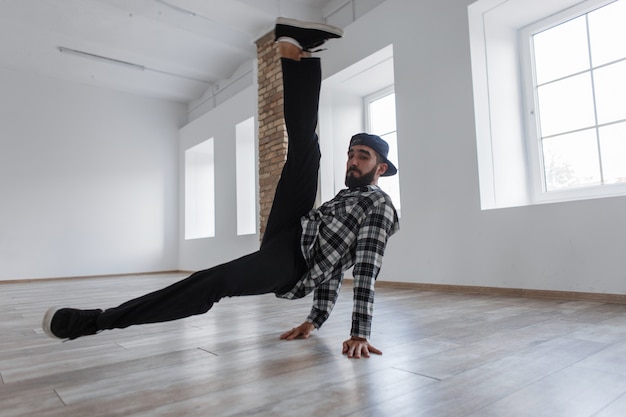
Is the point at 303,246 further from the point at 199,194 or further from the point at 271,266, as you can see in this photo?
the point at 199,194

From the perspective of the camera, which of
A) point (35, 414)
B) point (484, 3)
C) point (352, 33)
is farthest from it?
point (352, 33)

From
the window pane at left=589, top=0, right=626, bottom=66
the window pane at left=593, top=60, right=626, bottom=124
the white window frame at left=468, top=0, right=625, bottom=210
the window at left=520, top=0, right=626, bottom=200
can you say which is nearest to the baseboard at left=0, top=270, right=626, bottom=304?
the white window frame at left=468, top=0, right=625, bottom=210

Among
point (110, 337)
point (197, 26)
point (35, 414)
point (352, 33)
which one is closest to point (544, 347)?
point (35, 414)

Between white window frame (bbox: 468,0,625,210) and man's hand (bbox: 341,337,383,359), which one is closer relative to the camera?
man's hand (bbox: 341,337,383,359)

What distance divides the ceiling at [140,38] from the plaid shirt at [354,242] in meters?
4.15

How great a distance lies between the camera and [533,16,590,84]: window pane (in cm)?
328

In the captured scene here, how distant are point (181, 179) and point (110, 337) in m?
6.96

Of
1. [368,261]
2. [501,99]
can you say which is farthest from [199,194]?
[368,261]

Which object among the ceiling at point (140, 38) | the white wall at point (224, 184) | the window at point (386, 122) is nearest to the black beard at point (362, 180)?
the window at point (386, 122)

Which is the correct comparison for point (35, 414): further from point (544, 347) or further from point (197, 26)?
point (197, 26)

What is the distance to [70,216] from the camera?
7488 mm

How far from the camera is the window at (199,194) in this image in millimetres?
8469

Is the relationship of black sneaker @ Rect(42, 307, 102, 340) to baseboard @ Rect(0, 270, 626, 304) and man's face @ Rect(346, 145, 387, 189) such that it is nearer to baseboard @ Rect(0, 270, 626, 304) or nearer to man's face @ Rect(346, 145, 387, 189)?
man's face @ Rect(346, 145, 387, 189)

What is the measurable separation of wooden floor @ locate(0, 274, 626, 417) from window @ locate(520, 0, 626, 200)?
1.22 metres
